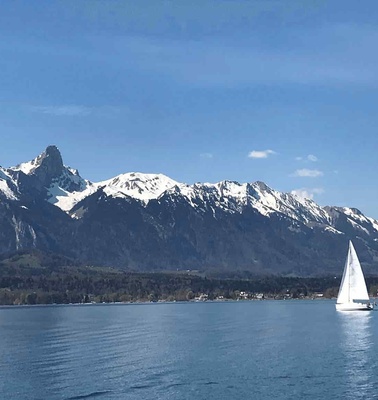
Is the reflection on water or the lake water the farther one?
the reflection on water

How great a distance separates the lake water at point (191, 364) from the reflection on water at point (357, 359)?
0.12 meters

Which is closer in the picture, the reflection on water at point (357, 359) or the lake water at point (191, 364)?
the lake water at point (191, 364)

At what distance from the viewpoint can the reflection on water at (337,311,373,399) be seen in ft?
294

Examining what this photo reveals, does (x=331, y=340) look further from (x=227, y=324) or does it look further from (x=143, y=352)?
(x=227, y=324)

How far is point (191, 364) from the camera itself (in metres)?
111

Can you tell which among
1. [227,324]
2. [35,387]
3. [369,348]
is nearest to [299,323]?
[227,324]

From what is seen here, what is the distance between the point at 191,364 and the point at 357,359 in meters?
25.9

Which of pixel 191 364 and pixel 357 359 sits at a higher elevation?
pixel 357 359

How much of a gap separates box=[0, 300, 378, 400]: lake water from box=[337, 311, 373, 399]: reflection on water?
12cm

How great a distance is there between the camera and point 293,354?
12138 cm

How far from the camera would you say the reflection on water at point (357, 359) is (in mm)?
89562

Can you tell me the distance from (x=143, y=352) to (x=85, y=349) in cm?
1138

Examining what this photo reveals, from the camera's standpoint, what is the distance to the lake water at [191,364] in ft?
291

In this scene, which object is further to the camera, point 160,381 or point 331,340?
point 331,340
